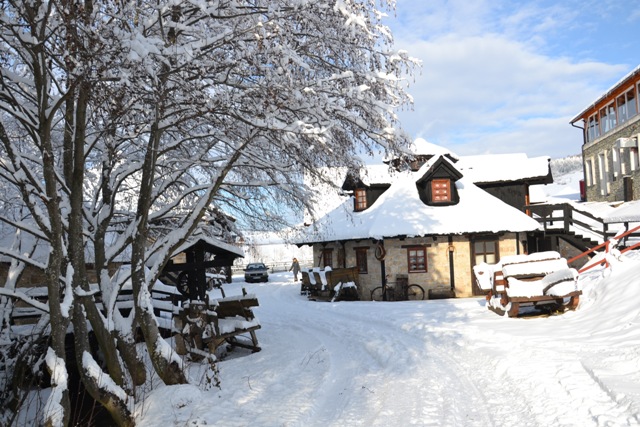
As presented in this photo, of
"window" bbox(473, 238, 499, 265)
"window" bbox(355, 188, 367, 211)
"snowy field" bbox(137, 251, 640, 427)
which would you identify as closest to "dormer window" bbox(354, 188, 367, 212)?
"window" bbox(355, 188, 367, 211)

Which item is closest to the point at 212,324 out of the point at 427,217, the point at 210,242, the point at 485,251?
the point at 210,242

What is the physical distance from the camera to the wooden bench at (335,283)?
20.1 metres

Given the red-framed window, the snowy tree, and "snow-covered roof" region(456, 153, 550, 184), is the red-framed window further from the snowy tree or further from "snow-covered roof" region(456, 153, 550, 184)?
the snowy tree

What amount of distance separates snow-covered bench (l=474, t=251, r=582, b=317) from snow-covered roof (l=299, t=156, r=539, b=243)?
7.69 m

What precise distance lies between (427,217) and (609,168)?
18.3 metres

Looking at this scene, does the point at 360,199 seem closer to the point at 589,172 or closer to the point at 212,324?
the point at 212,324

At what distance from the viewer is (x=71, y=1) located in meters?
4.17

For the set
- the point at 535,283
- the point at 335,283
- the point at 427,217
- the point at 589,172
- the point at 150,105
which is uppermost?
the point at 589,172

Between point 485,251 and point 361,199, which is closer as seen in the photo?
point 485,251

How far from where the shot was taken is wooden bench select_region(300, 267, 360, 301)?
20062 millimetres

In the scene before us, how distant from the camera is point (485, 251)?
2008cm

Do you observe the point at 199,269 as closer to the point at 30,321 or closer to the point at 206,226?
the point at 206,226

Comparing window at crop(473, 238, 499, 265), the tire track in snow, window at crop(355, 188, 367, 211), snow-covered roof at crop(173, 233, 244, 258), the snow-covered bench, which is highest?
window at crop(355, 188, 367, 211)

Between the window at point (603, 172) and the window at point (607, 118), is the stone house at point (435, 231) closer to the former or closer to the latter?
the window at point (607, 118)
